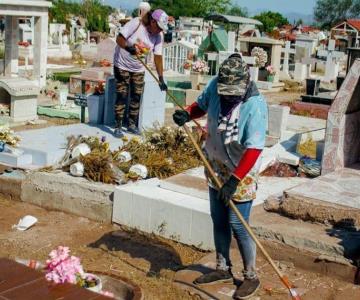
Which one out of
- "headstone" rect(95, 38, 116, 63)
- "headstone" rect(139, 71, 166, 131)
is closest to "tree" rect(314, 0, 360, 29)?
"headstone" rect(95, 38, 116, 63)

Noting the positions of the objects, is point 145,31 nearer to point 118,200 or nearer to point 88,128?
point 88,128

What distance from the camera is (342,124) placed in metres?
6.23

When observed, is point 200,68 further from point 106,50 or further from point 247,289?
point 247,289

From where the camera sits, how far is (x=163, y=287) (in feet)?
14.2

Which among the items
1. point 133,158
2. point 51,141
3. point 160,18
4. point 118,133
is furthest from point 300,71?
point 133,158

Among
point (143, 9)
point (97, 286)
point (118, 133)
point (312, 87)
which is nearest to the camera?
point (97, 286)

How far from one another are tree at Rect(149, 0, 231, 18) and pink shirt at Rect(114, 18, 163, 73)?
57.2 meters

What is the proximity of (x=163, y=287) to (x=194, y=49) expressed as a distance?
641 inches

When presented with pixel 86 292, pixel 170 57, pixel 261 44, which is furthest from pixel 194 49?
pixel 86 292

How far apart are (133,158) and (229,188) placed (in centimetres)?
289

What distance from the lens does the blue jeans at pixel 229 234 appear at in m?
3.95

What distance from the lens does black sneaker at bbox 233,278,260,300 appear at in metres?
4.01

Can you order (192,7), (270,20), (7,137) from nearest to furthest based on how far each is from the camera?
1. (7,137)
2. (270,20)
3. (192,7)

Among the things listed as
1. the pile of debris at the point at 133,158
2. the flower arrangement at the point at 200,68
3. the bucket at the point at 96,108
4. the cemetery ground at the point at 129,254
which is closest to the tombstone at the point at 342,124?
the pile of debris at the point at 133,158
